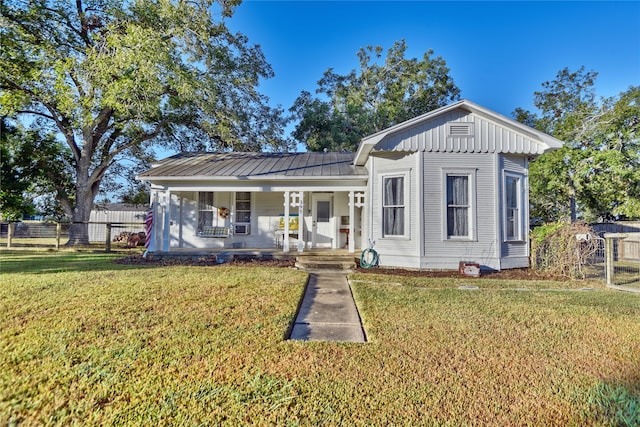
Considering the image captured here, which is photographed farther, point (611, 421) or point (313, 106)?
point (313, 106)

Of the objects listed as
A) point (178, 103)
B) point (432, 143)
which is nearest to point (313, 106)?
point (178, 103)

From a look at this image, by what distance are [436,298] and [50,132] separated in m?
19.6

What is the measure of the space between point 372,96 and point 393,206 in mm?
18332

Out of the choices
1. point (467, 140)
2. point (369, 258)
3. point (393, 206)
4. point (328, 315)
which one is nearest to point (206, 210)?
point (369, 258)

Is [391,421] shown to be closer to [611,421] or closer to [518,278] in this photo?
[611,421]

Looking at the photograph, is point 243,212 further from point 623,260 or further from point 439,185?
point 623,260

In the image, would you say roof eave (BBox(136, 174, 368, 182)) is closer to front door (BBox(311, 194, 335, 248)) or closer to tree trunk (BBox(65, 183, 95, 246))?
front door (BBox(311, 194, 335, 248))

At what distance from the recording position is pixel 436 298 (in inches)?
210

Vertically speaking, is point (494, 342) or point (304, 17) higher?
point (304, 17)

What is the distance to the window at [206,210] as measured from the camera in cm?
1177

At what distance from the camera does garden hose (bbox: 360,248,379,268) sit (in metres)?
8.72

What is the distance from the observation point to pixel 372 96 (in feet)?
80.2

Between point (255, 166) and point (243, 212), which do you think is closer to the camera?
point (255, 166)

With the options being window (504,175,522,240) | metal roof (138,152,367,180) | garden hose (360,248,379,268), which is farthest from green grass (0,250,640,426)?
metal roof (138,152,367,180)
